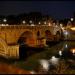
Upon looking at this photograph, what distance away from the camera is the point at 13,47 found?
44.8m

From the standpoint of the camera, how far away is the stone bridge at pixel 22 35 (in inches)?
1989

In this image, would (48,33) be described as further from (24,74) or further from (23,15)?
(24,74)

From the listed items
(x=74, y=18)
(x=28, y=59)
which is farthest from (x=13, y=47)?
Answer: (x=74, y=18)

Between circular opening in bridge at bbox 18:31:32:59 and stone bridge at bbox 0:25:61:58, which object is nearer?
stone bridge at bbox 0:25:61:58

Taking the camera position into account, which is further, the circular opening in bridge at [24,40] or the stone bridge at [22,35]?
the circular opening in bridge at [24,40]

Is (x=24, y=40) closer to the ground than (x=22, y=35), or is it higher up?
closer to the ground

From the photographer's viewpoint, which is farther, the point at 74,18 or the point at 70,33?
the point at 74,18

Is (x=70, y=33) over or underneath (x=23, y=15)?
underneath

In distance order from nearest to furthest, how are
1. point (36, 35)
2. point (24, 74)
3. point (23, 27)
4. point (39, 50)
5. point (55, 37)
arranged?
point (24, 74) < point (39, 50) < point (23, 27) < point (36, 35) < point (55, 37)

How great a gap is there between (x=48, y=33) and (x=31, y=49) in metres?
27.5

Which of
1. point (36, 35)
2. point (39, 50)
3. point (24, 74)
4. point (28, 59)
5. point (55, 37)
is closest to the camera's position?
point (24, 74)

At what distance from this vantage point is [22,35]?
64500 millimetres

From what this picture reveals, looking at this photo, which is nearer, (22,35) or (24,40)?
(22,35)

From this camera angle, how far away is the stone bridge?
5053cm
